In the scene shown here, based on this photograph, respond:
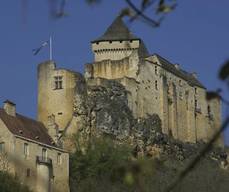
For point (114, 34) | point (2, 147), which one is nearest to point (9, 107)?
point (2, 147)

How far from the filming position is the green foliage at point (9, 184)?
34.0m

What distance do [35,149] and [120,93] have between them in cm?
1129

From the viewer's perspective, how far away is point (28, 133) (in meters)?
40.9

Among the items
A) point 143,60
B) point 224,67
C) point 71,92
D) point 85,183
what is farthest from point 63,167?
point 224,67

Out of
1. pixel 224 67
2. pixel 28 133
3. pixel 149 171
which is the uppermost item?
pixel 28 133

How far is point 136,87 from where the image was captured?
5091 centimetres

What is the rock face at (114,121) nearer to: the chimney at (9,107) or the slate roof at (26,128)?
the slate roof at (26,128)

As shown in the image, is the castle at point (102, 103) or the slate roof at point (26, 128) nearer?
the slate roof at point (26, 128)

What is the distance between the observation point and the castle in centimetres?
4038

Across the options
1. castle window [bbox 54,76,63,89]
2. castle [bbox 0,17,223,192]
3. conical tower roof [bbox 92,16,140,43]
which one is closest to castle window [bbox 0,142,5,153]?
castle [bbox 0,17,223,192]

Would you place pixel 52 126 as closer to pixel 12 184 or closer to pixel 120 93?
pixel 120 93

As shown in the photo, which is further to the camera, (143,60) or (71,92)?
(143,60)

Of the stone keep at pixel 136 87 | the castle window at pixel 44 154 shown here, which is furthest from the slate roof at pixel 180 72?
the castle window at pixel 44 154

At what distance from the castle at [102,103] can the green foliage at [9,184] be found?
2.54m
